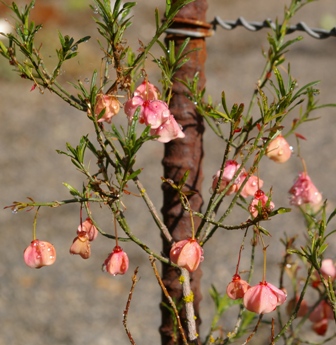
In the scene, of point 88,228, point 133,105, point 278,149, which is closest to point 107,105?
point 133,105

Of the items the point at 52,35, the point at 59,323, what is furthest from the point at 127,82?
the point at 52,35

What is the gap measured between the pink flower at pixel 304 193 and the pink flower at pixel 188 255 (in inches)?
14.3

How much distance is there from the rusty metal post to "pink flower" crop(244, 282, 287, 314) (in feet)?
1.08

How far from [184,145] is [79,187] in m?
3.36

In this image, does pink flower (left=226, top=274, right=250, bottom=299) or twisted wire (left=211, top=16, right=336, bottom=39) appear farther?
twisted wire (left=211, top=16, right=336, bottom=39)

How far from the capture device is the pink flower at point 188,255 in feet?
3.60

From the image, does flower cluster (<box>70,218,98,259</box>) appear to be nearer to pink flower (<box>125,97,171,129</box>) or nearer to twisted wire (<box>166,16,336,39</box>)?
pink flower (<box>125,97,171,129</box>)

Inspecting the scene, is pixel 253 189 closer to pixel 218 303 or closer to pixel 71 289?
pixel 218 303

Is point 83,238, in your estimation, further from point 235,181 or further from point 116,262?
point 235,181

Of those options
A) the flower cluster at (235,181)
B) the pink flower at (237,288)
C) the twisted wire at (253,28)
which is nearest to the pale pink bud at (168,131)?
the flower cluster at (235,181)

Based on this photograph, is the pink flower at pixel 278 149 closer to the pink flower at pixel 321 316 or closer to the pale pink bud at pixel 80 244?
the pale pink bud at pixel 80 244

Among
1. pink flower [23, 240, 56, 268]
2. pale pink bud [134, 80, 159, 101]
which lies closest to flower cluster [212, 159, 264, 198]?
pale pink bud [134, 80, 159, 101]

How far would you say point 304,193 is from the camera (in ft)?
4.59

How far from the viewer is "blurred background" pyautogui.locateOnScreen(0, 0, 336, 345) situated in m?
3.52
